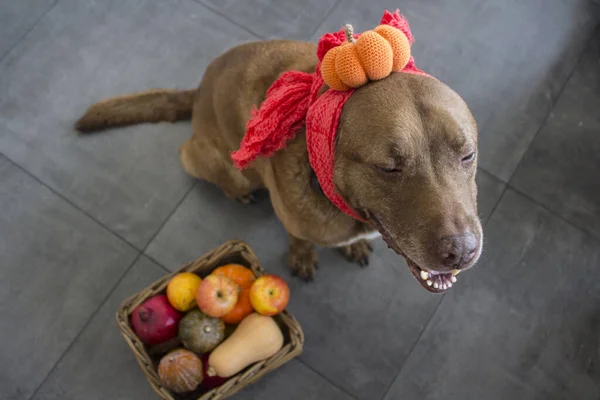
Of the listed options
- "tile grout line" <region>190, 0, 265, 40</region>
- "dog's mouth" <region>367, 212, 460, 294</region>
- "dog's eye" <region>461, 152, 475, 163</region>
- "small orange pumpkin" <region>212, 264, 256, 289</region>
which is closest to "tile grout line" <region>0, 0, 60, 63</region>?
"tile grout line" <region>190, 0, 265, 40</region>

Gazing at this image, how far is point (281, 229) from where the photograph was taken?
283 centimetres

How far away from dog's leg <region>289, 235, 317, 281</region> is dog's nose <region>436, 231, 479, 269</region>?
1084 millimetres

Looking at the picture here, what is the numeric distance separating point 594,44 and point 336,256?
6.60 ft

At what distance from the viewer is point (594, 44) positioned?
315cm

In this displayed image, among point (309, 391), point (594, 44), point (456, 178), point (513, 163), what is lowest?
point (309, 391)

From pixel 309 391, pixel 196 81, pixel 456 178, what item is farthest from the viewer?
pixel 196 81

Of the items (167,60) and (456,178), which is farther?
(167,60)

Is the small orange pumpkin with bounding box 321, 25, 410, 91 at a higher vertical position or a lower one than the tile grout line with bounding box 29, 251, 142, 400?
higher

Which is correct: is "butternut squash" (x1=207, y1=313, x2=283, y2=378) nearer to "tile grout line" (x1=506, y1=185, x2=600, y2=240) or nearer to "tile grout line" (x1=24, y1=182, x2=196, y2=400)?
"tile grout line" (x1=24, y1=182, x2=196, y2=400)

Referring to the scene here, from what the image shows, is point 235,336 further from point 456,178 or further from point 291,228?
point 456,178

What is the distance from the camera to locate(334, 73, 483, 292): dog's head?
1.50 meters

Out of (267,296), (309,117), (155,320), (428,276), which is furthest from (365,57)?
(155,320)

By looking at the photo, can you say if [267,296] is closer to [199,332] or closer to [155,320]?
[199,332]

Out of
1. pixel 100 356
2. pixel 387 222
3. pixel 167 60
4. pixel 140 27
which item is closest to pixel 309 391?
pixel 100 356
